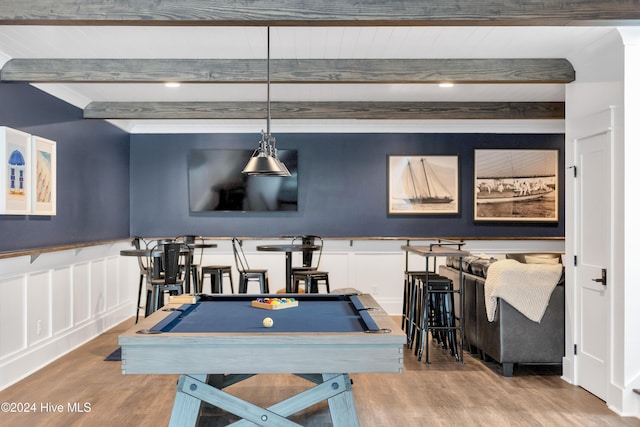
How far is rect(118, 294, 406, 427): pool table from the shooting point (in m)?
2.71

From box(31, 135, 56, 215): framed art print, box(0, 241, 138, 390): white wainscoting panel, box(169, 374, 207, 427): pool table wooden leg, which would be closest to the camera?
box(169, 374, 207, 427): pool table wooden leg

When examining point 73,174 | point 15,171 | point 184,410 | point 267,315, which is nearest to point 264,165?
point 267,315

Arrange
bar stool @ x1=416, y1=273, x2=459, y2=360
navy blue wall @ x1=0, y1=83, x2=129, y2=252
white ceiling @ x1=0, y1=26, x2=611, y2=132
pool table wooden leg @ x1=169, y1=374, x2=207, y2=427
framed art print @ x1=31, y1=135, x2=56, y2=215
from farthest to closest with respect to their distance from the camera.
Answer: bar stool @ x1=416, y1=273, x2=459, y2=360, framed art print @ x1=31, y1=135, x2=56, y2=215, navy blue wall @ x1=0, y1=83, x2=129, y2=252, white ceiling @ x1=0, y1=26, x2=611, y2=132, pool table wooden leg @ x1=169, y1=374, x2=207, y2=427

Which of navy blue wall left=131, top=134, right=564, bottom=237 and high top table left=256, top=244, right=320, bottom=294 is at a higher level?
navy blue wall left=131, top=134, right=564, bottom=237

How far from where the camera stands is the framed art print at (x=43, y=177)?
5.15 metres

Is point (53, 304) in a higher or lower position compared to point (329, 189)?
lower

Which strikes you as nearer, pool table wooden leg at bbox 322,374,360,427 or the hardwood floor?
pool table wooden leg at bbox 322,374,360,427

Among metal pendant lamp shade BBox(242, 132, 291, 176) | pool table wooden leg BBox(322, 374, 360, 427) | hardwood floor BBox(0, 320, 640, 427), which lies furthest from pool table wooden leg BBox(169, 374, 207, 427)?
metal pendant lamp shade BBox(242, 132, 291, 176)

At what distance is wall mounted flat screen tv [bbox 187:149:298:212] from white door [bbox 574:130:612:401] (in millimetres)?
4276

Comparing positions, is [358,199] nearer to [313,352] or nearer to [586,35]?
[586,35]

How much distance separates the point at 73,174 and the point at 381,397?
4.12m

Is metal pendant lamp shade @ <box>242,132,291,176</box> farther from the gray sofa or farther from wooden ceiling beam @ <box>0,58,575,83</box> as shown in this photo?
the gray sofa

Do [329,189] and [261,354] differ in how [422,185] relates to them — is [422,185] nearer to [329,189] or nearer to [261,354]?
[329,189]

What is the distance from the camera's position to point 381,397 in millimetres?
4262
